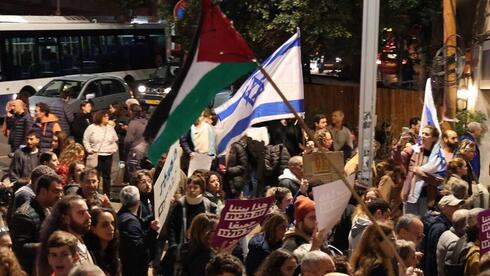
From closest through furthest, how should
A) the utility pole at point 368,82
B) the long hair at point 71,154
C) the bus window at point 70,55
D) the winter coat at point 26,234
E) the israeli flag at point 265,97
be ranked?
the winter coat at point 26,234, the israeli flag at point 265,97, the utility pole at point 368,82, the long hair at point 71,154, the bus window at point 70,55

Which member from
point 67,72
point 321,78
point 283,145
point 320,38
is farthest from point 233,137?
point 67,72

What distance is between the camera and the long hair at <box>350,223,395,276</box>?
22.7 ft

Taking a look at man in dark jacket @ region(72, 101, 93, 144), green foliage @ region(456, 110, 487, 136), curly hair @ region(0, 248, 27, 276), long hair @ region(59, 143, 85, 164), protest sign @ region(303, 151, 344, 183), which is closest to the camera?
curly hair @ region(0, 248, 27, 276)

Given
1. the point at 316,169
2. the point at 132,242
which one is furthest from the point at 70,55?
the point at 132,242

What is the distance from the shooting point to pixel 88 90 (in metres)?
24.4

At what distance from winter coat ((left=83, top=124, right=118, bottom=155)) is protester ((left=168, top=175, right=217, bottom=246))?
5429 mm

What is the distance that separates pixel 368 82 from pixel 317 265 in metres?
5.34

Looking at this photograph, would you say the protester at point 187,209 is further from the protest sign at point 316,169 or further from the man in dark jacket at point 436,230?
the man in dark jacket at point 436,230

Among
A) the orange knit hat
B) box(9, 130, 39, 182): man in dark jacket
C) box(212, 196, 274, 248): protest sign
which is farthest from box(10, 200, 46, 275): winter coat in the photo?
box(9, 130, 39, 182): man in dark jacket

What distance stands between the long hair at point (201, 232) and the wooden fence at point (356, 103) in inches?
526

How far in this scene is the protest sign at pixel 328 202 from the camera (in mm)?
7238

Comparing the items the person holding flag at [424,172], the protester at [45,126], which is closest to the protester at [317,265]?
the person holding flag at [424,172]

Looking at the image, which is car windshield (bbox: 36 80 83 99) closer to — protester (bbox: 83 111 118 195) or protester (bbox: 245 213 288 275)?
protester (bbox: 83 111 118 195)

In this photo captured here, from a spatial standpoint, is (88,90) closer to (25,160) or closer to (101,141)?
(101,141)
